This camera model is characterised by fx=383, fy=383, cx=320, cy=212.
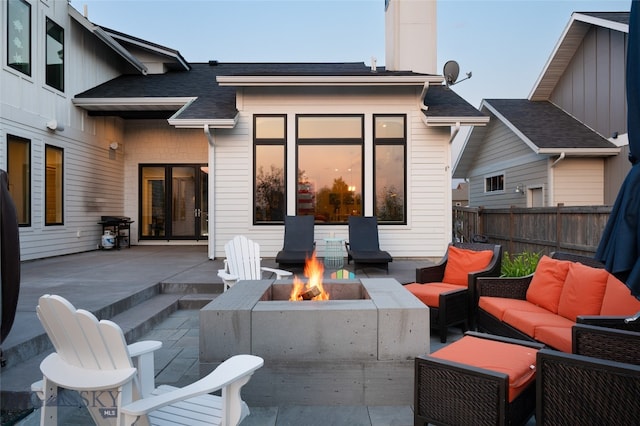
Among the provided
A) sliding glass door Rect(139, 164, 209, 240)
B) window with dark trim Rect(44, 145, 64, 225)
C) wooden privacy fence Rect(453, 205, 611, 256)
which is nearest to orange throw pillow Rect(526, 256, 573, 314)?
wooden privacy fence Rect(453, 205, 611, 256)

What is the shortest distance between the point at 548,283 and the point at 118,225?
9665 mm

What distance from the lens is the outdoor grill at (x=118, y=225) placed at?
951 centimetres

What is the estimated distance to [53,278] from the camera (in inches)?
213

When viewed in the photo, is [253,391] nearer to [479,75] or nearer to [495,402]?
[495,402]

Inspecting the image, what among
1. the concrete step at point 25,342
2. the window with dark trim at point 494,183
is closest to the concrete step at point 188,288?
the concrete step at point 25,342

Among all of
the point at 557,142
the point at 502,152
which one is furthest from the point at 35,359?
the point at 502,152

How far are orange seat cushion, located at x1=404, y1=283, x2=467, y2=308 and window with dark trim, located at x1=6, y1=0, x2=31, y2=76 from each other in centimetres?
775

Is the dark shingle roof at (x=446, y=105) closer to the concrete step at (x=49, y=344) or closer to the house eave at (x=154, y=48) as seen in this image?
the concrete step at (x=49, y=344)

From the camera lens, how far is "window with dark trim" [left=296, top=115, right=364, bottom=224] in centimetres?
768

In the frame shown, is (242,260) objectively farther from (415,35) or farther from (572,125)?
(572,125)

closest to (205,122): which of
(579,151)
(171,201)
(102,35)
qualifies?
(102,35)

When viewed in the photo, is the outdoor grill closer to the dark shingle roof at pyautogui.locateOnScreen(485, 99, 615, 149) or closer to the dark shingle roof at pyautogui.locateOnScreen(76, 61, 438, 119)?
the dark shingle roof at pyautogui.locateOnScreen(76, 61, 438, 119)

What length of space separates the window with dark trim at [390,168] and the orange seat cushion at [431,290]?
349cm

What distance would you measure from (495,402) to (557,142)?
9679 millimetres
